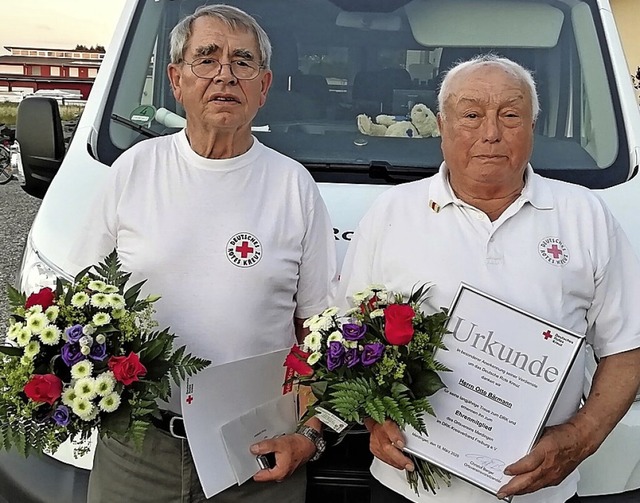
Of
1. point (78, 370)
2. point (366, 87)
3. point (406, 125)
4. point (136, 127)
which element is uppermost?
point (366, 87)

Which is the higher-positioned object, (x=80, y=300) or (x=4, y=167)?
(x=80, y=300)

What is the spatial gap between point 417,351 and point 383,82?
1.71 metres

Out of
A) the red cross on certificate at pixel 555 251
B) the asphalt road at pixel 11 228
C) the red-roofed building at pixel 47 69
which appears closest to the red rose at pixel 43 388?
the red cross on certificate at pixel 555 251

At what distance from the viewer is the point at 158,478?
87.7 inches

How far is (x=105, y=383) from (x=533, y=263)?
1076 millimetres

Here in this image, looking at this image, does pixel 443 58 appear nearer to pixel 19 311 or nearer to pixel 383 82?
pixel 383 82

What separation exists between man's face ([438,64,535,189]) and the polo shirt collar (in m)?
0.06

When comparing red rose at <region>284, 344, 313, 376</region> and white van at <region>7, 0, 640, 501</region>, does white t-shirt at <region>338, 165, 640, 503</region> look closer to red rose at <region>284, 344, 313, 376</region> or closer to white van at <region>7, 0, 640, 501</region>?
red rose at <region>284, 344, 313, 376</region>

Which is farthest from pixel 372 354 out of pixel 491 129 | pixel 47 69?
pixel 47 69

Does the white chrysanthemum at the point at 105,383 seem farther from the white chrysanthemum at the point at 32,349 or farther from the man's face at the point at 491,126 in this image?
the man's face at the point at 491,126

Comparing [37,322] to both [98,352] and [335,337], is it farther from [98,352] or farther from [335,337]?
[335,337]

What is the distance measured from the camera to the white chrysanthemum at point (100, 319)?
1907mm

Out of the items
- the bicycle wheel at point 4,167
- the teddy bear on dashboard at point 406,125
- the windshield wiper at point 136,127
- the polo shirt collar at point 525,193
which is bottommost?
the bicycle wheel at point 4,167

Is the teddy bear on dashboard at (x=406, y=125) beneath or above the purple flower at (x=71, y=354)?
above
